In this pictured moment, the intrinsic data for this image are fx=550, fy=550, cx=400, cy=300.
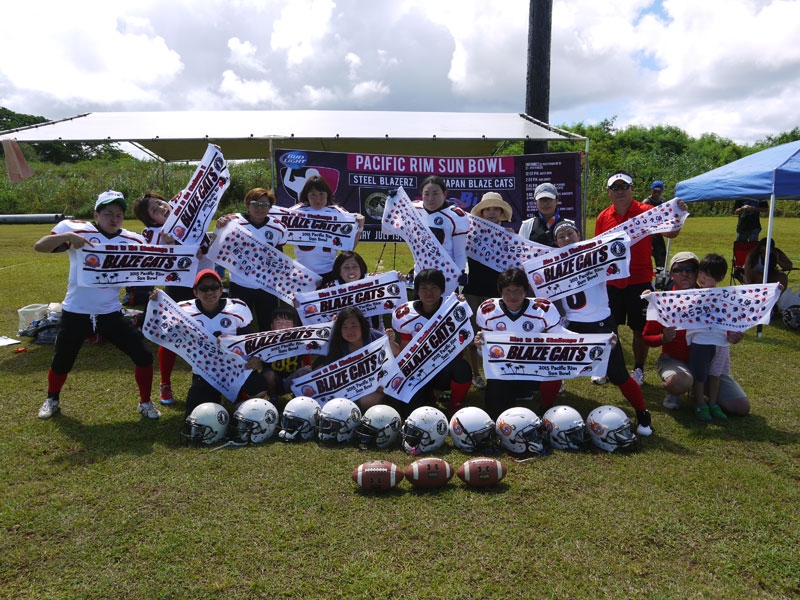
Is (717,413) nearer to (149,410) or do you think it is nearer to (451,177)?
(451,177)

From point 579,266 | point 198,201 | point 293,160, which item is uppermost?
point 293,160

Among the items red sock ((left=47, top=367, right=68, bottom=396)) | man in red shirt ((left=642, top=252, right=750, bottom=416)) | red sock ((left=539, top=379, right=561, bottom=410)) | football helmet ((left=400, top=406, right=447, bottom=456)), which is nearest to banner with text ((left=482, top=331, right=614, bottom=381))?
red sock ((left=539, top=379, right=561, bottom=410))

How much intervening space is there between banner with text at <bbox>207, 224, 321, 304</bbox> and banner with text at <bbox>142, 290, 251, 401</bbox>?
55.5 inches

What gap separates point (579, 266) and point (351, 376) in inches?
115

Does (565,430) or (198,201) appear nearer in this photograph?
(565,430)

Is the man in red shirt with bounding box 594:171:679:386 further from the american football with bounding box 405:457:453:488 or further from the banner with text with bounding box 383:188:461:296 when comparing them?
the american football with bounding box 405:457:453:488

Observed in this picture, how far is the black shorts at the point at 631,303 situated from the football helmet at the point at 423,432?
10.3 ft

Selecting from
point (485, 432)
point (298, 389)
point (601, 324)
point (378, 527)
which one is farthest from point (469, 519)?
point (601, 324)

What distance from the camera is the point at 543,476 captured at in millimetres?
4809

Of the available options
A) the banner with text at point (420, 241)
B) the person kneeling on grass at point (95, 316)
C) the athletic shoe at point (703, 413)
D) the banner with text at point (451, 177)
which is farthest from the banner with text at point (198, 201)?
the athletic shoe at point (703, 413)

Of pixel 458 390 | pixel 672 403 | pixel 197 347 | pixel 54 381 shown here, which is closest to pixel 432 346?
pixel 458 390

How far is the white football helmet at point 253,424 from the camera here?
17.7 feet

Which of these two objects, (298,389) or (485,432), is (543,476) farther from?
(298,389)

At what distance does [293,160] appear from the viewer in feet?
33.2
